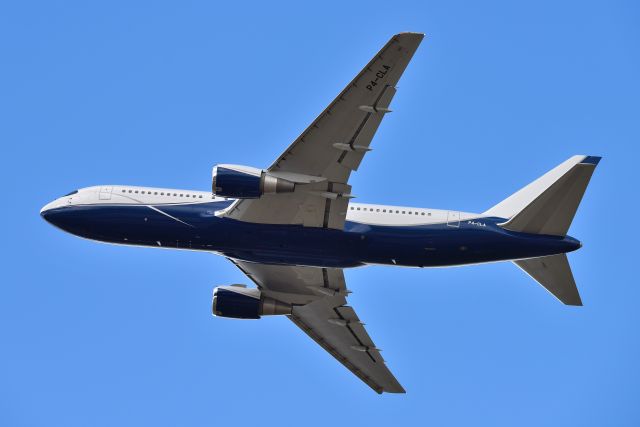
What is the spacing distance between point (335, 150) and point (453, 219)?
27.2ft

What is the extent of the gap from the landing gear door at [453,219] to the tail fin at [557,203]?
195 centimetres

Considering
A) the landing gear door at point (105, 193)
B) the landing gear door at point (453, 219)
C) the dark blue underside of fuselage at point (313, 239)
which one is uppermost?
the landing gear door at point (105, 193)

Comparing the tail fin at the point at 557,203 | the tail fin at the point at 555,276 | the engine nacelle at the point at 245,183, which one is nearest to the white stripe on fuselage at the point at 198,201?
the tail fin at the point at 557,203

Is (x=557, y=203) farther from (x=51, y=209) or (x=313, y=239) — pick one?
(x=51, y=209)

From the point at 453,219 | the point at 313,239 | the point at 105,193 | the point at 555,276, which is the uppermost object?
the point at 105,193

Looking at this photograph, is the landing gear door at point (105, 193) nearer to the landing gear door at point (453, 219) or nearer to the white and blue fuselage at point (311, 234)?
the white and blue fuselage at point (311, 234)

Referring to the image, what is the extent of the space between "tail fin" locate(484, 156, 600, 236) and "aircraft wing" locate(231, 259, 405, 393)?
1155 cm

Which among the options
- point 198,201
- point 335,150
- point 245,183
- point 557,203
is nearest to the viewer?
point 335,150

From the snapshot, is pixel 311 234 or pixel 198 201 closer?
pixel 311 234

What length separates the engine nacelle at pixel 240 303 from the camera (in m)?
65.8

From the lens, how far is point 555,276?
195ft

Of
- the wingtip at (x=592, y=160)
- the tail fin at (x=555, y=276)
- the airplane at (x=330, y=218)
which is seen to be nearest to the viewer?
the airplane at (x=330, y=218)

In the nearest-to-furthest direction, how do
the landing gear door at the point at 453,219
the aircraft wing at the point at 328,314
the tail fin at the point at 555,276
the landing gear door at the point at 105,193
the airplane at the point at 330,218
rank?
the airplane at the point at 330,218 → the landing gear door at the point at 453,219 → the tail fin at the point at 555,276 → the landing gear door at the point at 105,193 → the aircraft wing at the point at 328,314

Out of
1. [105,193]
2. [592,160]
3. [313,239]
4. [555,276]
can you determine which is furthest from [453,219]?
[105,193]
